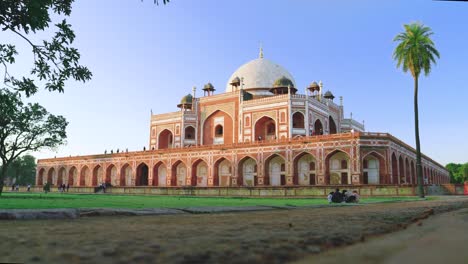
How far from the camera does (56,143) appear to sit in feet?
78.0

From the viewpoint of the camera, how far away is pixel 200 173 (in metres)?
35.9

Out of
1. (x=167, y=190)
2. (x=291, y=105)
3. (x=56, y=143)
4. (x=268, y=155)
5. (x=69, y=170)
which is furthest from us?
(x=69, y=170)

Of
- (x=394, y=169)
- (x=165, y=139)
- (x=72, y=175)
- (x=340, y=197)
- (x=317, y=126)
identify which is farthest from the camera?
(x=72, y=175)

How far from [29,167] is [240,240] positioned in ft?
232

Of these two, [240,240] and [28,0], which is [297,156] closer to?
[28,0]

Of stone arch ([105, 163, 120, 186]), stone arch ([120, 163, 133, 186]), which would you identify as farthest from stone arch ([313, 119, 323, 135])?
stone arch ([105, 163, 120, 186])

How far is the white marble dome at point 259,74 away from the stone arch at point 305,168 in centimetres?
1344

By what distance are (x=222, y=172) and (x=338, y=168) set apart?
10.9 metres

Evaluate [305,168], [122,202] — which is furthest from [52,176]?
[122,202]

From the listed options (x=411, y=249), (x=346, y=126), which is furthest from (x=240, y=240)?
(x=346, y=126)

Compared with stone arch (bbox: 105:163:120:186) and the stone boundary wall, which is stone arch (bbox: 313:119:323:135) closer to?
the stone boundary wall

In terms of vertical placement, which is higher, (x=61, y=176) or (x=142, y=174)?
(x=142, y=174)

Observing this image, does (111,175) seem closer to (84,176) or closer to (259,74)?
(84,176)

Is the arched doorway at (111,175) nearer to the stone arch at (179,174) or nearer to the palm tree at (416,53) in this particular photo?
the stone arch at (179,174)
